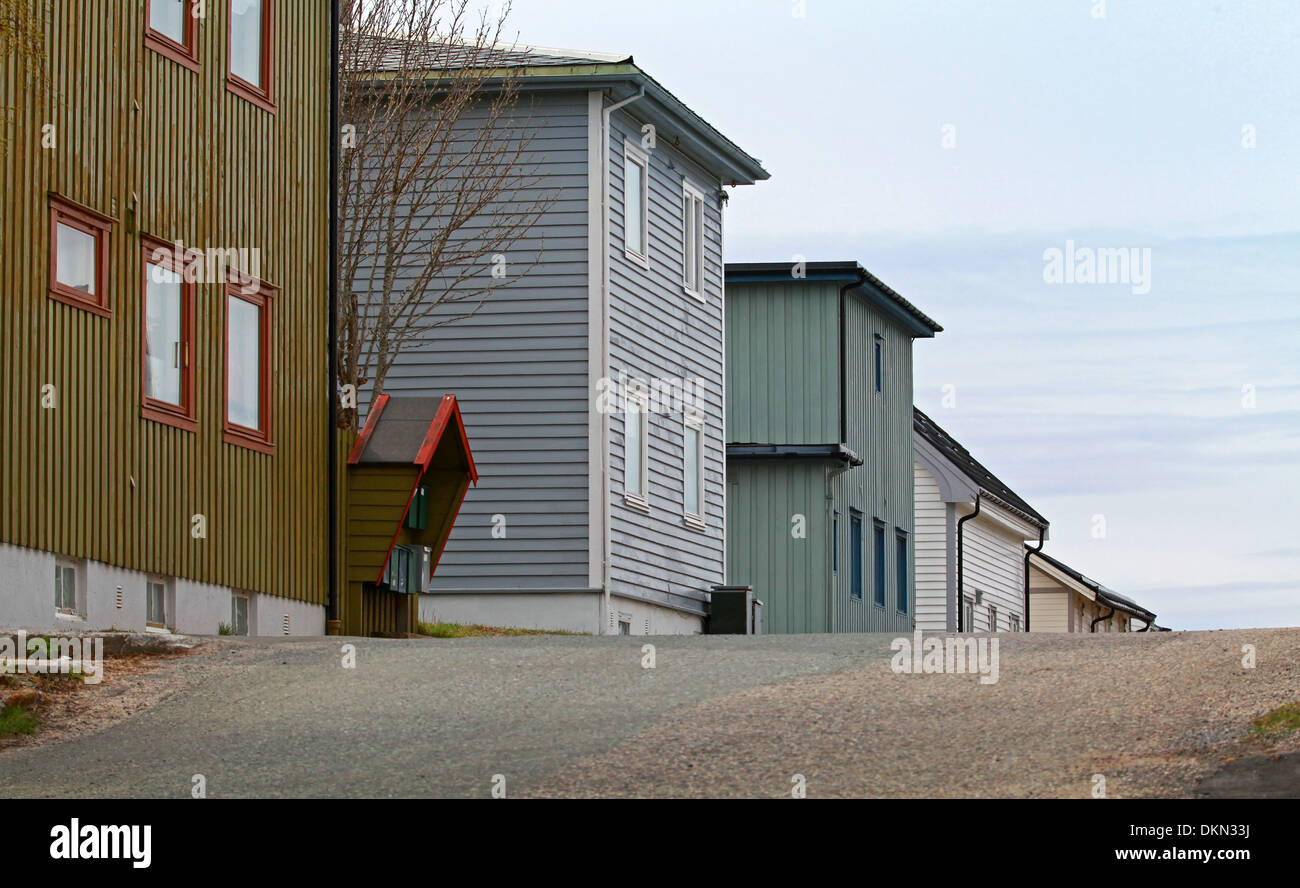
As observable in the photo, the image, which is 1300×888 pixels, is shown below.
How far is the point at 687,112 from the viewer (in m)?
28.4

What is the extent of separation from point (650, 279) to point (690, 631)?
504cm

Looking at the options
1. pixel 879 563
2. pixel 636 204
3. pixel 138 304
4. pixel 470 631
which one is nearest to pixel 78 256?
pixel 138 304

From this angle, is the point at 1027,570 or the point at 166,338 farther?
the point at 1027,570

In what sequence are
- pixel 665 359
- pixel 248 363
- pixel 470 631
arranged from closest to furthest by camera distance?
pixel 248 363 < pixel 470 631 < pixel 665 359

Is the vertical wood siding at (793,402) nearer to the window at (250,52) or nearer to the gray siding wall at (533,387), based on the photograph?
the gray siding wall at (533,387)

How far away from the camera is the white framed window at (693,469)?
29875 millimetres

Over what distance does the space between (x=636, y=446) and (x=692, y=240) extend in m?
4.21

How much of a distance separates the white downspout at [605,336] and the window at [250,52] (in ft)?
22.7

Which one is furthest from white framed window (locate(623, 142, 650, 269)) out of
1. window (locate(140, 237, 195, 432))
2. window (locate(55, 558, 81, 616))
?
window (locate(55, 558, 81, 616))

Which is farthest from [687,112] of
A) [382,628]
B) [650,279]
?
[382,628]

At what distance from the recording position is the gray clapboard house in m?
26.1

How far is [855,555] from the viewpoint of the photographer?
36375mm

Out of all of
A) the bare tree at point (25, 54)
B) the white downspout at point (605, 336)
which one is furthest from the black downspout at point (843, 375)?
the bare tree at point (25, 54)

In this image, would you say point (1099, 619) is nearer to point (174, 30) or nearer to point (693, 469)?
point (693, 469)
